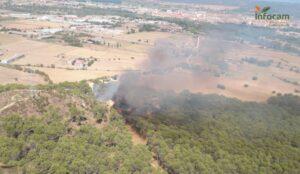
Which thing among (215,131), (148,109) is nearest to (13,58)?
(148,109)

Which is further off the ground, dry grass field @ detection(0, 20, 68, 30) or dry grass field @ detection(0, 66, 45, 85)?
dry grass field @ detection(0, 20, 68, 30)

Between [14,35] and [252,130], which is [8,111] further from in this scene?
[14,35]

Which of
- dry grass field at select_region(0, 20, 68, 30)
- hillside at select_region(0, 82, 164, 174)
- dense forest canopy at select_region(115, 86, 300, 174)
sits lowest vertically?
dense forest canopy at select_region(115, 86, 300, 174)

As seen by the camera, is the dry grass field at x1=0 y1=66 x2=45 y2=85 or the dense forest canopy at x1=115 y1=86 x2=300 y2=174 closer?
the dense forest canopy at x1=115 y1=86 x2=300 y2=174

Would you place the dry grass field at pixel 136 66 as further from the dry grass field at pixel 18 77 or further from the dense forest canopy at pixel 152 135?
the dense forest canopy at pixel 152 135

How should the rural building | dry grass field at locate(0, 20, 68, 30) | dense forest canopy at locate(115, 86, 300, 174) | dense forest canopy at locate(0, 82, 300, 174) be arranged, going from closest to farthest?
dense forest canopy at locate(0, 82, 300, 174)
dense forest canopy at locate(115, 86, 300, 174)
the rural building
dry grass field at locate(0, 20, 68, 30)

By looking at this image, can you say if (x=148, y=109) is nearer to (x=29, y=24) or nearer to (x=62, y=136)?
(x=62, y=136)

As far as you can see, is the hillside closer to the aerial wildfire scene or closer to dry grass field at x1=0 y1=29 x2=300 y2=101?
the aerial wildfire scene

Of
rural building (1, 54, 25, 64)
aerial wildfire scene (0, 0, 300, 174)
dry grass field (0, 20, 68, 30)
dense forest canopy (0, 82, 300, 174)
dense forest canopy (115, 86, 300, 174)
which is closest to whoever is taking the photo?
dense forest canopy (0, 82, 300, 174)

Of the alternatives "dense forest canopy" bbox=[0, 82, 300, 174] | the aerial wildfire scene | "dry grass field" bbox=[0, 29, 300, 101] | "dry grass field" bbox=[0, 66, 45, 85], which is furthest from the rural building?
"dense forest canopy" bbox=[0, 82, 300, 174]
